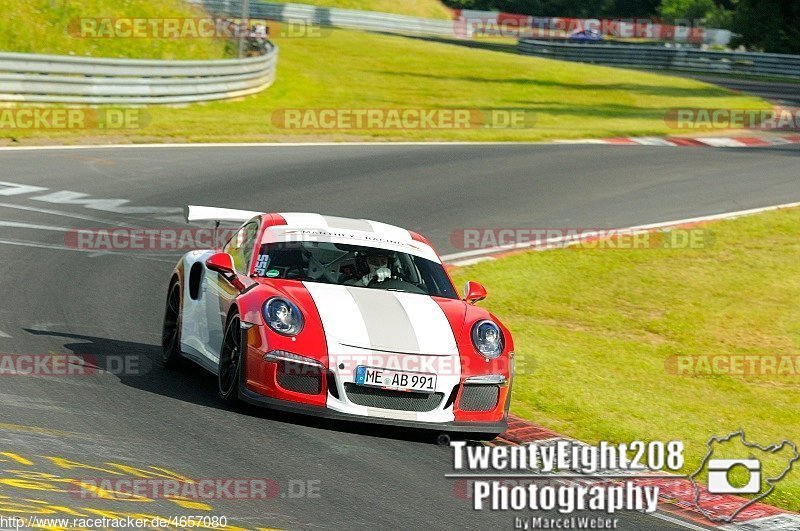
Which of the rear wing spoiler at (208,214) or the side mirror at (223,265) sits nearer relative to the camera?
the side mirror at (223,265)

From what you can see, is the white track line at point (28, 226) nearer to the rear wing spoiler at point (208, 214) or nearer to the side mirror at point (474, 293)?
the rear wing spoiler at point (208, 214)

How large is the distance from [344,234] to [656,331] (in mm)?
4747

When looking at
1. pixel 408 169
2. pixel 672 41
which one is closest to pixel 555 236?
pixel 408 169

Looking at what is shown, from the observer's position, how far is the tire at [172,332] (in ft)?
32.7

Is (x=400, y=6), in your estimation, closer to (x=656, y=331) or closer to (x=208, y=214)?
(x=656, y=331)

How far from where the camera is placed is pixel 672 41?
265 feet

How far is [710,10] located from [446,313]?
86.8m

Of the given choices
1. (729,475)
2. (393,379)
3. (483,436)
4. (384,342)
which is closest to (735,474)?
(729,475)

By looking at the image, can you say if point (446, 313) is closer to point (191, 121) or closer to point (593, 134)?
point (191, 121)

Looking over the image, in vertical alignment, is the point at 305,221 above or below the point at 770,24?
above

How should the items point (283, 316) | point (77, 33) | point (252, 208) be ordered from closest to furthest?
Answer: point (283, 316)
point (252, 208)
point (77, 33)

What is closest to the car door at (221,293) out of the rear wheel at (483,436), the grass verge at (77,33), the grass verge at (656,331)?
the rear wheel at (483,436)

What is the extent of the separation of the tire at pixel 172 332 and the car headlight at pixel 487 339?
2.39m

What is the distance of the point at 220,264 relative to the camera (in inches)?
367
